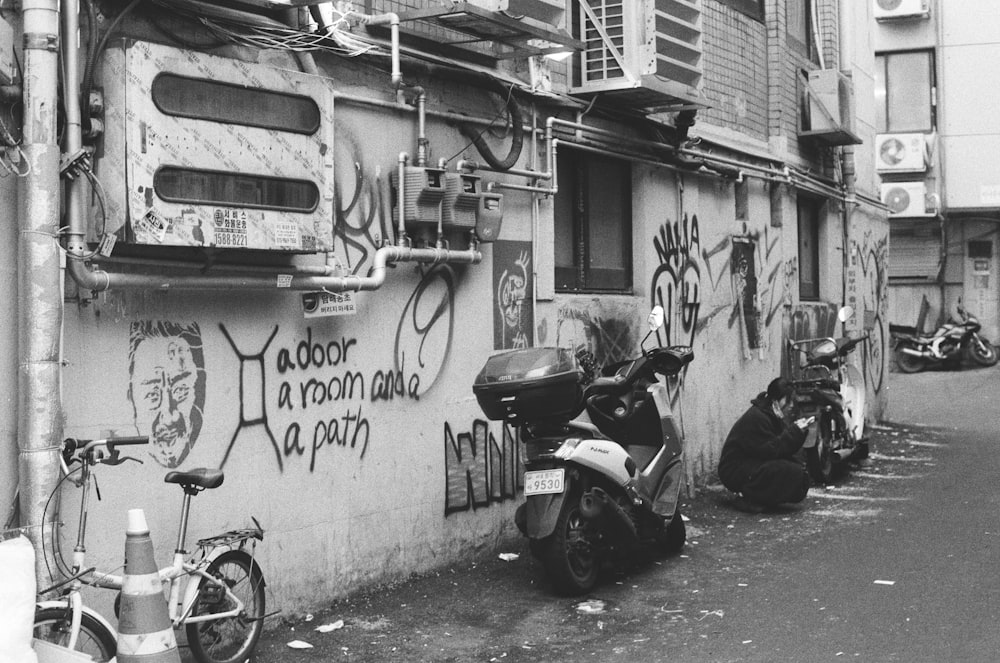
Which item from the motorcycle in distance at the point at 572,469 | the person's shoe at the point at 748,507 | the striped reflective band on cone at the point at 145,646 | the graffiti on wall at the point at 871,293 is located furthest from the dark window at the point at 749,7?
the striped reflective band on cone at the point at 145,646

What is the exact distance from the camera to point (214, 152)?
5531 mm

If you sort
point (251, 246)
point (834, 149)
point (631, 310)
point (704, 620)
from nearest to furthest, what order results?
point (251, 246) < point (704, 620) < point (631, 310) < point (834, 149)

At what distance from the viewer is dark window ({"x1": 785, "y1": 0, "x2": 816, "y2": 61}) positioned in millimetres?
13961

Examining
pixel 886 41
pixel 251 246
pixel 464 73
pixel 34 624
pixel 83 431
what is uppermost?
pixel 886 41

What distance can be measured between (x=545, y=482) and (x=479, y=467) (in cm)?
117

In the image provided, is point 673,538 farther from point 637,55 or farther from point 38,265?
point 38,265

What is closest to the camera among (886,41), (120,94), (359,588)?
(120,94)

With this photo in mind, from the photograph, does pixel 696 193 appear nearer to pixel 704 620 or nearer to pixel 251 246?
pixel 704 620

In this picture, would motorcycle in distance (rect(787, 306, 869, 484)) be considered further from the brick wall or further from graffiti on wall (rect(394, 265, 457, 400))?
graffiti on wall (rect(394, 265, 457, 400))

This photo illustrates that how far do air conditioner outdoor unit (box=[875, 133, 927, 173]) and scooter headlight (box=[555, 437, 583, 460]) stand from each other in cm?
1915

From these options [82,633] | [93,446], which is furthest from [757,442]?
[82,633]

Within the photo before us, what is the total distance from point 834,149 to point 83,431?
12176 mm

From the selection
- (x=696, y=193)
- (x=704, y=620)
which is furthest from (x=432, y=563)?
(x=696, y=193)

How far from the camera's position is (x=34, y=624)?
14.6 ft
